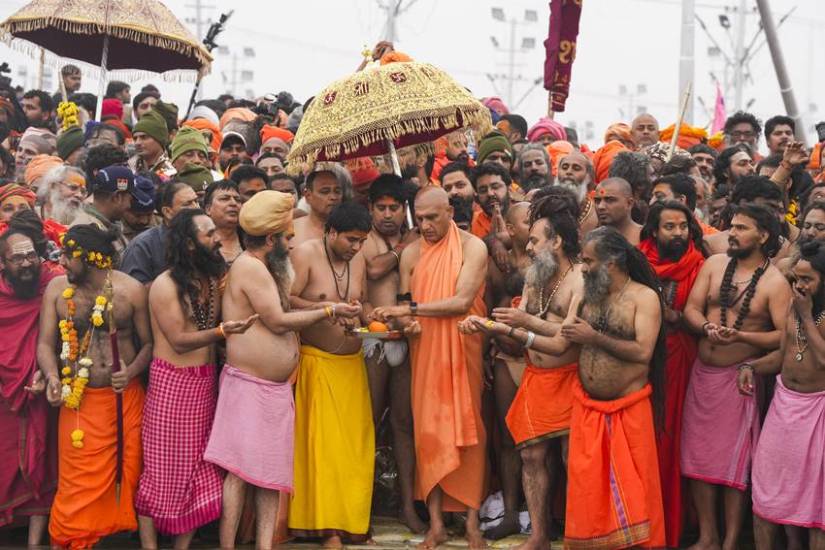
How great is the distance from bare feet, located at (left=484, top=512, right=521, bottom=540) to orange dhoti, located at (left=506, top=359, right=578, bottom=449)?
53 cm

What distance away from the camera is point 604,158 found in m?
Answer: 9.97

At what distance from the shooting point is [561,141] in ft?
36.1

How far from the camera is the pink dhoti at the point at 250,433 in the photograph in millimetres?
6379

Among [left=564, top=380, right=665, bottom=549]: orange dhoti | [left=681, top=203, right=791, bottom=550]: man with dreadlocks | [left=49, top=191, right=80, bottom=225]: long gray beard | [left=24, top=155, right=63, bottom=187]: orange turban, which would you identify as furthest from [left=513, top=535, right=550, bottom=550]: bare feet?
[left=24, top=155, right=63, bottom=187]: orange turban

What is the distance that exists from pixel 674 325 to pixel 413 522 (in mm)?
1993

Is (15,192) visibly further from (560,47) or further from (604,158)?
(560,47)

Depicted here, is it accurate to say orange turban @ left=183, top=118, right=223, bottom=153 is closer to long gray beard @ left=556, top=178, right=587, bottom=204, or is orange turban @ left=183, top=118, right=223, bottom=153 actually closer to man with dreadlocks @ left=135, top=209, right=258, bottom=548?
long gray beard @ left=556, top=178, right=587, bottom=204

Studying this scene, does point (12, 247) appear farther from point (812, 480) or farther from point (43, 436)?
point (812, 480)

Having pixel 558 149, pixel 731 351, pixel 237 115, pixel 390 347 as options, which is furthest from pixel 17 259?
pixel 237 115

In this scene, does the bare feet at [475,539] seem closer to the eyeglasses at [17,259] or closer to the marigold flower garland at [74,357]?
the marigold flower garland at [74,357]

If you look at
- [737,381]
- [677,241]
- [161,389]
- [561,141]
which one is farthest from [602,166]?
[161,389]

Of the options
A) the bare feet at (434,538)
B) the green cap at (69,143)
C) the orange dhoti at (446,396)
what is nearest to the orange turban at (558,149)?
the orange dhoti at (446,396)

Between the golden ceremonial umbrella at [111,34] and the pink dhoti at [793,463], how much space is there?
5.65 metres

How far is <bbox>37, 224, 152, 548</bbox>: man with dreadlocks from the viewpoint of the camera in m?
6.38
